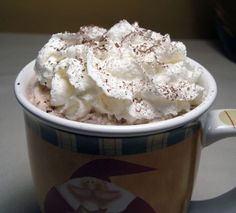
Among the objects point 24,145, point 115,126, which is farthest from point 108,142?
point 24,145

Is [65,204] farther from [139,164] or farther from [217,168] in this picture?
[217,168]

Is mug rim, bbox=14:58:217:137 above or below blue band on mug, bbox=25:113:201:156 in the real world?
above

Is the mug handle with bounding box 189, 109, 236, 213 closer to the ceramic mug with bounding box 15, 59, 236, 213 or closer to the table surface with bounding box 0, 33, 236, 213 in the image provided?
the ceramic mug with bounding box 15, 59, 236, 213

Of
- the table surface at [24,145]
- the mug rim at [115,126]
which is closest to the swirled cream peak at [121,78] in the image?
the mug rim at [115,126]

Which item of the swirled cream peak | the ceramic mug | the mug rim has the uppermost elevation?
the swirled cream peak

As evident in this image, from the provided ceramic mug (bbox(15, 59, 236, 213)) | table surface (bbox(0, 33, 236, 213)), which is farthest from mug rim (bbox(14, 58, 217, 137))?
table surface (bbox(0, 33, 236, 213))

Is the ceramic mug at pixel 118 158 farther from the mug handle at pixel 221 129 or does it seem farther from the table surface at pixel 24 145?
the table surface at pixel 24 145

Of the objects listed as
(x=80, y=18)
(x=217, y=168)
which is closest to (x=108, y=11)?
(x=80, y=18)
